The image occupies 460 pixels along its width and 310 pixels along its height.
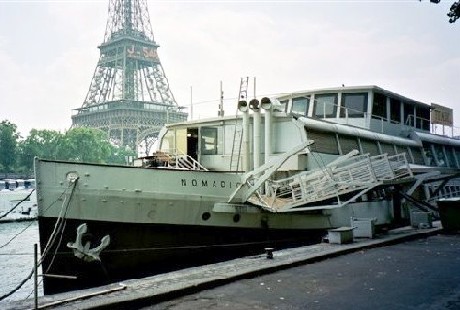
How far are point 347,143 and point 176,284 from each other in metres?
10.6

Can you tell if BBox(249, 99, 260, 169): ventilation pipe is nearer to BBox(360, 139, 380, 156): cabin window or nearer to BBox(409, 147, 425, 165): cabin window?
BBox(360, 139, 380, 156): cabin window

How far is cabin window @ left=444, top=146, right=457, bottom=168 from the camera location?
2312 cm

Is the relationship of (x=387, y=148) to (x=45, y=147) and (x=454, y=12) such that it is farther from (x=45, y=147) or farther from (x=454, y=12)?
(x=45, y=147)

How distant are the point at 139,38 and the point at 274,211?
11151 centimetres

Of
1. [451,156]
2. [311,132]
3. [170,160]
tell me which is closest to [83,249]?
[170,160]

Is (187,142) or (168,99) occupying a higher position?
(168,99)

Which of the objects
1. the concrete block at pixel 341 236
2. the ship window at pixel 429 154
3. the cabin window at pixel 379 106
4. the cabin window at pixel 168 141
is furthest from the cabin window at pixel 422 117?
the concrete block at pixel 341 236

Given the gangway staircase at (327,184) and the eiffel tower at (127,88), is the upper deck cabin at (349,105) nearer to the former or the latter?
the gangway staircase at (327,184)

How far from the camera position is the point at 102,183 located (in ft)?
33.9

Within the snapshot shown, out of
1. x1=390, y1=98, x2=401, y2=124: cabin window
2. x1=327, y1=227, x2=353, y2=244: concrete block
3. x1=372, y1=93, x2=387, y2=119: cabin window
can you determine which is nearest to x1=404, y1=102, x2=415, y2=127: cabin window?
x1=390, y1=98, x2=401, y2=124: cabin window

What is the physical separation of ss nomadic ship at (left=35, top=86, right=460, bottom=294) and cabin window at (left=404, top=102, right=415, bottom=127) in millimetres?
4100

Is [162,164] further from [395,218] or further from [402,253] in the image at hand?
[395,218]

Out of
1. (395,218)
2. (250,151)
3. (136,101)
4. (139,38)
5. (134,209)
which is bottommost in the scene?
(395,218)

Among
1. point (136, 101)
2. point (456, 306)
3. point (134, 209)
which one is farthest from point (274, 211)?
point (136, 101)
